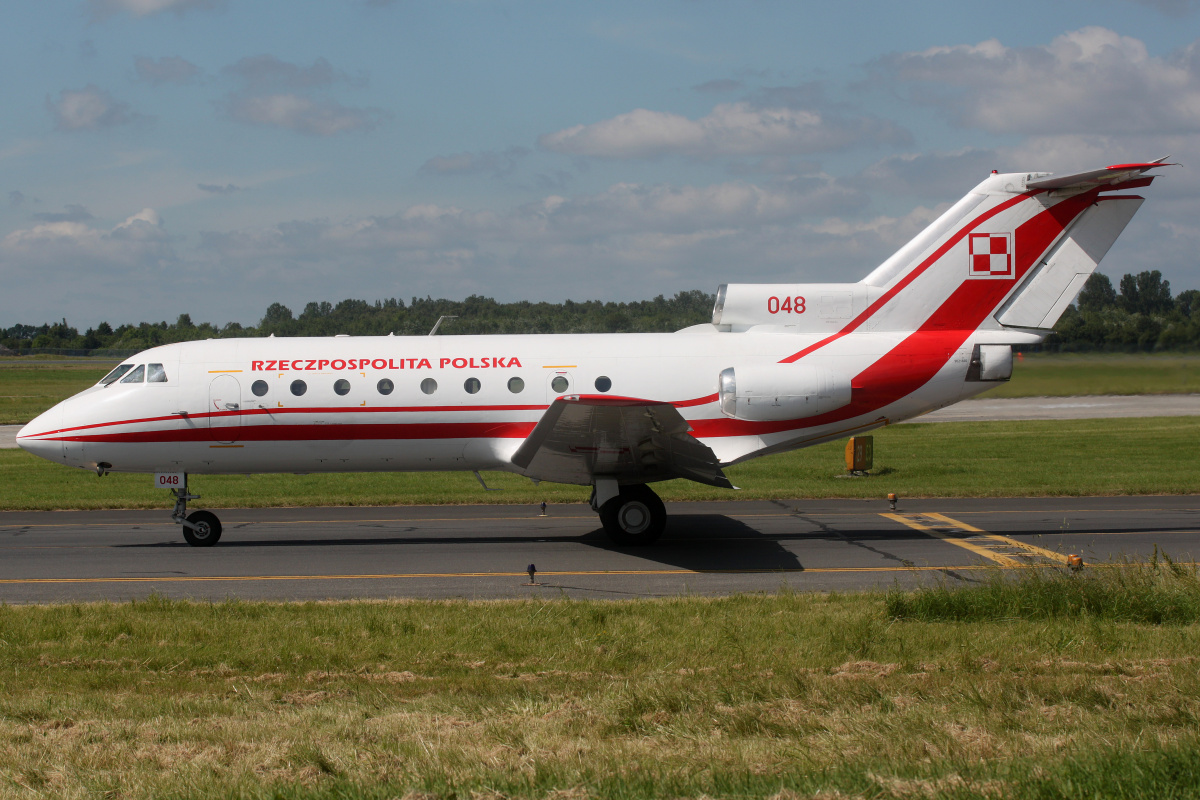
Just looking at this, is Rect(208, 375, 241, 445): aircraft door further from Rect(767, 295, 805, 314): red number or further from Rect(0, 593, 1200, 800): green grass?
Rect(767, 295, 805, 314): red number

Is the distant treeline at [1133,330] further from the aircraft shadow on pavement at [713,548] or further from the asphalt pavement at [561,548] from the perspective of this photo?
the aircraft shadow on pavement at [713,548]

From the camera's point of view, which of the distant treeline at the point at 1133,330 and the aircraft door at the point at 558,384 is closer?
the aircraft door at the point at 558,384

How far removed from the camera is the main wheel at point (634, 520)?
1598 cm

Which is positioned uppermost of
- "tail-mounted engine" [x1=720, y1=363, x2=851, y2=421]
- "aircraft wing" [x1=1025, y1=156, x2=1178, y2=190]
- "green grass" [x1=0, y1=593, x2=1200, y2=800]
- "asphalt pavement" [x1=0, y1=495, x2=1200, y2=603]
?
"aircraft wing" [x1=1025, y1=156, x2=1178, y2=190]

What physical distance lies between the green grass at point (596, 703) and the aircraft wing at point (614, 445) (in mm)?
3748

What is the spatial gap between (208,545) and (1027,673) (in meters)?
13.2

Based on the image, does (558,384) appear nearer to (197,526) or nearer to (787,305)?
(787,305)

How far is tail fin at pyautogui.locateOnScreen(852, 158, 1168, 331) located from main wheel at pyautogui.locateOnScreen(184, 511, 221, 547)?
11457 millimetres

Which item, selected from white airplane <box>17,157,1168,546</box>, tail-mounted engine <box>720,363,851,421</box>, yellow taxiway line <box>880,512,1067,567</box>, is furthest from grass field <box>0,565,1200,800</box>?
white airplane <box>17,157,1168,546</box>

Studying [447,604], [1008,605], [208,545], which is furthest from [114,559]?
[1008,605]

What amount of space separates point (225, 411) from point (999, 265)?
13290 mm

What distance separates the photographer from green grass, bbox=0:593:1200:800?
5.55 metres

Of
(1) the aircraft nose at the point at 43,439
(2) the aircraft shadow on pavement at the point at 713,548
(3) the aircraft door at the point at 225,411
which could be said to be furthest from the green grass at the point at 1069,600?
(1) the aircraft nose at the point at 43,439

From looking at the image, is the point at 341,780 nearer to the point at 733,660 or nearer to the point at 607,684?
the point at 607,684
